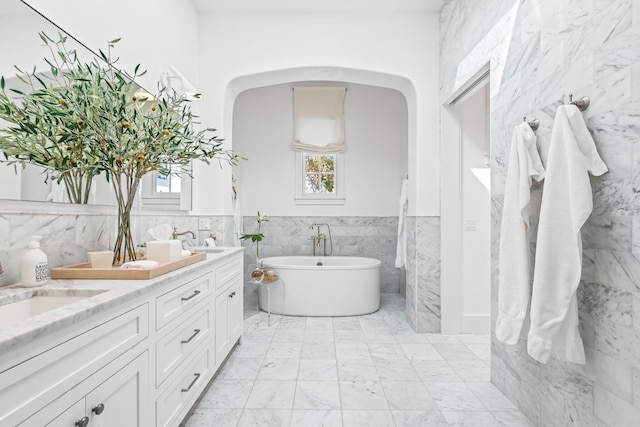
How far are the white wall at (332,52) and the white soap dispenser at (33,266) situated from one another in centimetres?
204

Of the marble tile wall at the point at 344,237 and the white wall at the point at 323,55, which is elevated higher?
the white wall at the point at 323,55

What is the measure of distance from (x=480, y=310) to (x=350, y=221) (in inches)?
83.0

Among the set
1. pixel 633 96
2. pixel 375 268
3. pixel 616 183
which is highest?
pixel 633 96

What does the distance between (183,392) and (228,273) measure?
92 cm

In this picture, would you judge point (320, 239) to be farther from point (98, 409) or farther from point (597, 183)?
point (98, 409)

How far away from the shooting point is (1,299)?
111 cm

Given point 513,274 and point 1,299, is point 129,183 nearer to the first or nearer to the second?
point 1,299

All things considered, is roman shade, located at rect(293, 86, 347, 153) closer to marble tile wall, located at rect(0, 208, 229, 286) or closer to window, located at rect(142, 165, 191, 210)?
window, located at rect(142, 165, 191, 210)

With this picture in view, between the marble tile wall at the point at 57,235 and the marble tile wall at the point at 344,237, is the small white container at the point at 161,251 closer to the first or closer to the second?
the marble tile wall at the point at 57,235

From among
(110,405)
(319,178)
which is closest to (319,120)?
(319,178)

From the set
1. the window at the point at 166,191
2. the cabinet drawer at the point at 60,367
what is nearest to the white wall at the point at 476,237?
the window at the point at 166,191

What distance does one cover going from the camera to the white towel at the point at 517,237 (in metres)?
1.68

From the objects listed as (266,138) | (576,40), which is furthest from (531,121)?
(266,138)

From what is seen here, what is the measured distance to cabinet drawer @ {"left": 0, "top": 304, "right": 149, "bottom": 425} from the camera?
0.75 metres
